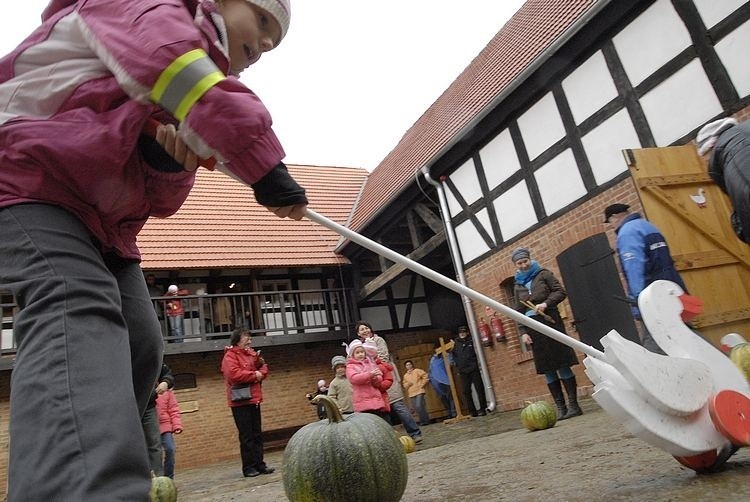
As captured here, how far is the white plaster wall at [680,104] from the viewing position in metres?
6.38

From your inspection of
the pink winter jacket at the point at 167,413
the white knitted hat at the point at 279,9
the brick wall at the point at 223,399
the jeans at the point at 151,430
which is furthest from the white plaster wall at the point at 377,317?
the white knitted hat at the point at 279,9

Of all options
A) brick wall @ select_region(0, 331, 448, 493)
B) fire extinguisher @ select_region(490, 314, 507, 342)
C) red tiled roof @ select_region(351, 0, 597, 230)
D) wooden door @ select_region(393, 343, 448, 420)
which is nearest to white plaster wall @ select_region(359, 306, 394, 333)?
wooden door @ select_region(393, 343, 448, 420)

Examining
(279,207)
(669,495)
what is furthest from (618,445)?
(279,207)

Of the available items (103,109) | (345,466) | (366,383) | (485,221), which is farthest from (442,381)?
(103,109)

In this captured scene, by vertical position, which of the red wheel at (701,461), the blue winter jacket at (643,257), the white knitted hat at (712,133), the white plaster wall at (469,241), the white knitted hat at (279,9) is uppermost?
the white plaster wall at (469,241)

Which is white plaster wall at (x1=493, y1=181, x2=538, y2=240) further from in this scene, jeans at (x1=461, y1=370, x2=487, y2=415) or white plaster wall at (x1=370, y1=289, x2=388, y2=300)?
white plaster wall at (x1=370, y1=289, x2=388, y2=300)

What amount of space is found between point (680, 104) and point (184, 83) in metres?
7.16

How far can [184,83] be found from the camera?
3.25 ft

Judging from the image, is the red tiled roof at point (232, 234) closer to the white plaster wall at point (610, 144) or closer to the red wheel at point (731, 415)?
the white plaster wall at point (610, 144)

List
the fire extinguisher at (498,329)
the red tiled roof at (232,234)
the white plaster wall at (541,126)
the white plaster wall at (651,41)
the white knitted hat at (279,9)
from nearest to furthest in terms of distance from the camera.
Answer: the white knitted hat at (279,9) → the white plaster wall at (651,41) → the white plaster wall at (541,126) → the fire extinguisher at (498,329) → the red tiled roof at (232,234)

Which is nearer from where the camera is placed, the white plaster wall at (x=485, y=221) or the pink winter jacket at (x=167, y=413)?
the pink winter jacket at (x=167, y=413)

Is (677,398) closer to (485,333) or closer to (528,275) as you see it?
(528,275)

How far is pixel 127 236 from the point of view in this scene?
1.31 m

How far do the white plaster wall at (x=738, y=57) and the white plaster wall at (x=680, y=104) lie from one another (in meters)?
0.25
